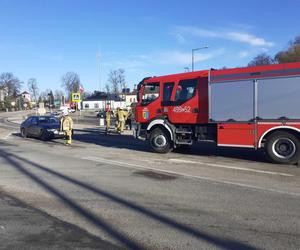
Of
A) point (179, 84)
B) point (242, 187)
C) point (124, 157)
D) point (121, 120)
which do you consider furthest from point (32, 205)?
point (121, 120)

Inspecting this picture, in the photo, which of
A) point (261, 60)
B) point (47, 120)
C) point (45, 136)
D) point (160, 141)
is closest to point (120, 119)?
point (47, 120)

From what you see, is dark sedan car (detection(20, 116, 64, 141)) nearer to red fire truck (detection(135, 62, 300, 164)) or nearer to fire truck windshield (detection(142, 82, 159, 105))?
red fire truck (detection(135, 62, 300, 164))

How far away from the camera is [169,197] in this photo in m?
7.63

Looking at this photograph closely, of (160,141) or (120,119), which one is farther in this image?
(120,119)

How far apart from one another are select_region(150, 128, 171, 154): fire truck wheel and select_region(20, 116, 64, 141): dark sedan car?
9.24 m

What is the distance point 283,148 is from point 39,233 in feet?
26.2

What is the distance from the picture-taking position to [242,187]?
8.38 metres

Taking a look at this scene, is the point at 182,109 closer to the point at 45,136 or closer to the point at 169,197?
the point at 169,197

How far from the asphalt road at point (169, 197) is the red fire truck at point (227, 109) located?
2.56ft

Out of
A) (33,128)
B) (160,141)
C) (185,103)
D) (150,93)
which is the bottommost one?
(160,141)

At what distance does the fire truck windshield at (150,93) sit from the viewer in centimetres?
1484

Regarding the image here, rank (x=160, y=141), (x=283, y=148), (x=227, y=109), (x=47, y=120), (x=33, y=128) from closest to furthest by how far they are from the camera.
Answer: (x=283, y=148), (x=227, y=109), (x=160, y=141), (x=33, y=128), (x=47, y=120)

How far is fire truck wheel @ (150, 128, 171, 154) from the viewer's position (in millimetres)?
14500

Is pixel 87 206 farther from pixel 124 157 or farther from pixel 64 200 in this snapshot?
pixel 124 157
